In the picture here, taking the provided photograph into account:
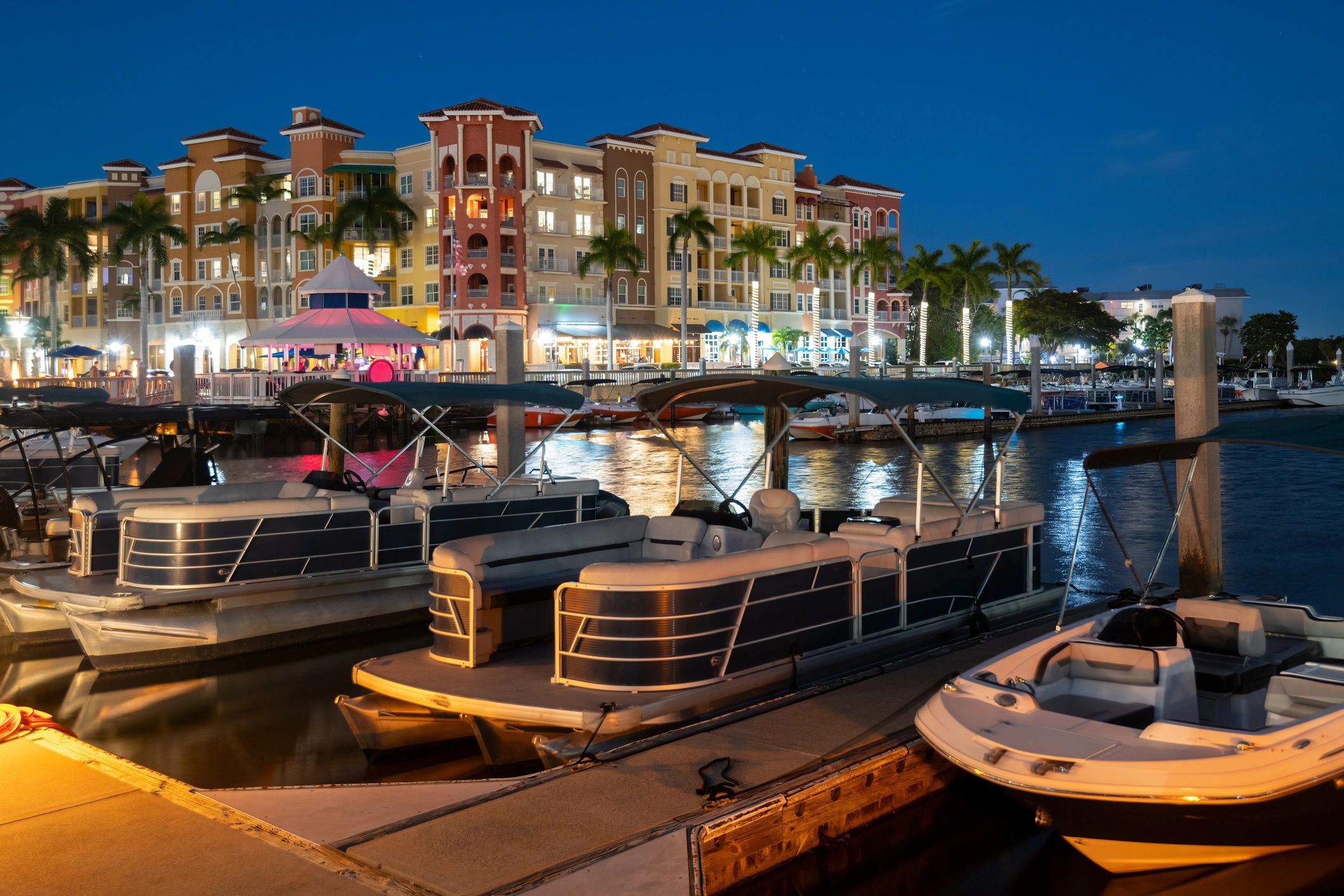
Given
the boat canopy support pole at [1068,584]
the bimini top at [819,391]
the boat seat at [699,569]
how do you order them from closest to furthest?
the boat seat at [699,569] < the boat canopy support pole at [1068,584] < the bimini top at [819,391]

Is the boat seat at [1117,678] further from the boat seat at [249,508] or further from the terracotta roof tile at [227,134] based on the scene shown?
the terracotta roof tile at [227,134]

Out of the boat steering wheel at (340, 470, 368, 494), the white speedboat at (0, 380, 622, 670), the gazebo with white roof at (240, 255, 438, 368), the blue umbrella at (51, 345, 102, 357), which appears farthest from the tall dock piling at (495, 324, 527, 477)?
the blue umbrella at (51, 345, 102, 357)

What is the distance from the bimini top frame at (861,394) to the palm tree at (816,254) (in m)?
83.4

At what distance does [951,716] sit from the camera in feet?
25.7

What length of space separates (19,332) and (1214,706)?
98.0 meters

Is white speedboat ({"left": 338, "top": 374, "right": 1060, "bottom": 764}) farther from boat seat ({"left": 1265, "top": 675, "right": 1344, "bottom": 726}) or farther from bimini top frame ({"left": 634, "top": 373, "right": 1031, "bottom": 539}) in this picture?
boat seat ({"left": 1265, "top": 675, "right": 1344, "bottom": 726})

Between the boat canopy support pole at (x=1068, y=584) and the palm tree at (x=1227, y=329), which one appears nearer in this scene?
the boat canopy support pole at (x=1068, y=584)

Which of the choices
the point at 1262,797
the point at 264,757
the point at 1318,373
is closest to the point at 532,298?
the point at 264,757

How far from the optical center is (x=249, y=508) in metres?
13.9

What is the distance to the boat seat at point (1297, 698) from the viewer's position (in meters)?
7.94

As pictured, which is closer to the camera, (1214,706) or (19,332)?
(1214,706)

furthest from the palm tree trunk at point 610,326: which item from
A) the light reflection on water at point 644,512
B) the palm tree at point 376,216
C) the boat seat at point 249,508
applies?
the boat seat at point 249,508

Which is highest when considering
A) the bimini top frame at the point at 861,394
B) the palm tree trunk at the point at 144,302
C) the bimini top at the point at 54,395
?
the palm tree trunk at the point at 144,302

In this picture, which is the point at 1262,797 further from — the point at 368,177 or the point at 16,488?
the point at 368,177
